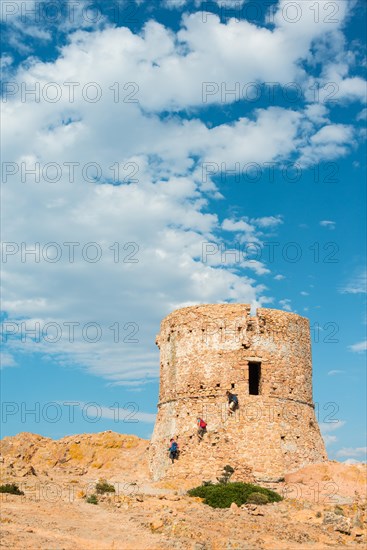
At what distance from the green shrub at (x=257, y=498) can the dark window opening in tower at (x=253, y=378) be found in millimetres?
6374

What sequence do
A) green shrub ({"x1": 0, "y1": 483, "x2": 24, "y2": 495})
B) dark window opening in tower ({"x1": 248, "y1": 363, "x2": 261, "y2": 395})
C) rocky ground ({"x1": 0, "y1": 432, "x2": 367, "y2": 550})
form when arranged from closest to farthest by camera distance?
rocky ground ({"x1": 0, "y1": 432, "x2": 367, "y2": 550}), green shrub ({"x1": 0, "y1": 483, "x2": 24, "y2": 495}), dark window opening in tower ({"x1": 248, "y1": 363, "x2": 261, "y2": 395})

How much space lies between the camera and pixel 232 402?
28469mm

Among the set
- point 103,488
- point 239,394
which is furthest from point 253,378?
point 103,488

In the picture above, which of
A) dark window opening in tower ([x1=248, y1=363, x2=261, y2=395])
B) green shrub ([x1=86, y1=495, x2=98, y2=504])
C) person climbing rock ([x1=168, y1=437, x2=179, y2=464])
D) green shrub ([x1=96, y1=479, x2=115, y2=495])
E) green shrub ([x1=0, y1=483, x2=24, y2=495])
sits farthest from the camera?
dark window opening in tower ([x1=248, y1=363, x2=261, y2=395])

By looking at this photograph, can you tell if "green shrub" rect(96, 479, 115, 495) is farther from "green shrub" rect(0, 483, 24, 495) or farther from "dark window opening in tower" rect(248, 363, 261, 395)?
"dark window opening in tower" rect(248, 363, 261, 395)

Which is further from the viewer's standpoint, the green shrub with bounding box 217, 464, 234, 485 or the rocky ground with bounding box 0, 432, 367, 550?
the green shrub with bounding box 217, 464, 234, 485

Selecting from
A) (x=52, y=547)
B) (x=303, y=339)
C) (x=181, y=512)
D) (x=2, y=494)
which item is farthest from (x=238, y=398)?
(x=52, y=547)

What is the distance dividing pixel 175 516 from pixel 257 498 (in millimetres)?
4580

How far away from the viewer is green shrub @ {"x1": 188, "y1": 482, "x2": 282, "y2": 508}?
2355 cm

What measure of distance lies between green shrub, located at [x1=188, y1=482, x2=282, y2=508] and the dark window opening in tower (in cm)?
503

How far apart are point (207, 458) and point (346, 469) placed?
5977 mm

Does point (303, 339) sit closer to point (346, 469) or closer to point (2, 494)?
point (346, 469)

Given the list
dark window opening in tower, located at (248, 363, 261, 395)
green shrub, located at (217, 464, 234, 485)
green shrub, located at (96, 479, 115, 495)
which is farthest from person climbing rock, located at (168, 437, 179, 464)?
green shrub, located at (96, 479, 115, 495)

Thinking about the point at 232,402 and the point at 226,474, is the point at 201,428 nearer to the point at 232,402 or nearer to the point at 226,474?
the point at 232,402
